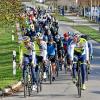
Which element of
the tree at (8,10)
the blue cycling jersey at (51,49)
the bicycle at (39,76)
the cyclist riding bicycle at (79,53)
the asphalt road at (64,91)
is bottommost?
the asphalt road at (64,91)

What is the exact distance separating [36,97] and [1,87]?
71.3 inches

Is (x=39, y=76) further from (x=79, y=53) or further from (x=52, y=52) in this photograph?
(x=52, y=52)

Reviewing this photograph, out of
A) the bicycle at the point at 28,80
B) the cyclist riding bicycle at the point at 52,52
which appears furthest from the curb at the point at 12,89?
the cyclist riding bicycle at the point at 52,52

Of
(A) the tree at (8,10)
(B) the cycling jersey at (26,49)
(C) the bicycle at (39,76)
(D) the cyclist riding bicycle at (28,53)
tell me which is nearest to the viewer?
(D) the cyclist riding bicycle at (28,53)

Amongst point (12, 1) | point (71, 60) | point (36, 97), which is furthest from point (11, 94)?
point (12, 1)

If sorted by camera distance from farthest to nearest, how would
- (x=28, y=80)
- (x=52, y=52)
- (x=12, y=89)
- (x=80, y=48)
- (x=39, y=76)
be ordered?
1. (x=52, y=52)
2. (x=12, y=89)
3. (x=39, y=76)
4. (x=80, y=48)
5. (x=28, y=80)

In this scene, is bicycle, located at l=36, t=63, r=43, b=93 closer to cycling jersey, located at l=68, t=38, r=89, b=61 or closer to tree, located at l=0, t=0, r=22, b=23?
cycling jersey, located at l=68, t=38, r=89, b=61

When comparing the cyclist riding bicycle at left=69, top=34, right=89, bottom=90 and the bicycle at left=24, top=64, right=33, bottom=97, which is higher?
the cyclist riding bicycle at left=69, top=34, right=89, bottom=90

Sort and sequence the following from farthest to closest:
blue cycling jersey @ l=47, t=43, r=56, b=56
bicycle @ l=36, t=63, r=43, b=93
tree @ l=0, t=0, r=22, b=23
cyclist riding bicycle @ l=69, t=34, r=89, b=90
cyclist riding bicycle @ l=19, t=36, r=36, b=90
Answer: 1. blue cycling jersey @ l=47, t=43, r=56, b=56
2. tree @ l=0, t=0, r=22, b=23
3. bicycle @ l=36, t=63, r=43, b=93
4. cyclist riding bicycle @ l=69, t=34, r=89, b=90
5. cyclist riding bicycle @ l=19, t=36, r=36, b=90

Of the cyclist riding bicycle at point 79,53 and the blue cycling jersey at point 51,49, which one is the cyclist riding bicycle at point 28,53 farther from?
the blue cycling jersey at point 51,49

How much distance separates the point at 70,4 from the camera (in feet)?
413

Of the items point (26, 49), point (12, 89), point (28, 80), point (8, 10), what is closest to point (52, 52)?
point (8, 10)

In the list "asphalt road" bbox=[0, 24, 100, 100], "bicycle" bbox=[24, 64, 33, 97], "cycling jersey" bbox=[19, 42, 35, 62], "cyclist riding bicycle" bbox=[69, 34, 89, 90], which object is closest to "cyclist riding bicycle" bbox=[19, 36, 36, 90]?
"cycling jersey" bbox=[19, 42, 35, 62]

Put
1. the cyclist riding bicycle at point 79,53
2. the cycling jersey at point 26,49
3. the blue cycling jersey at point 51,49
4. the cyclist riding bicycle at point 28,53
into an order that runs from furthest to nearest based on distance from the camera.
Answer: the blue cycling jersey at point 51,49 → the cyclist riding bicycle at point 79,53 → the cycling jersey at point 26,49 → the cyclist riding bicycle at point 28,53
